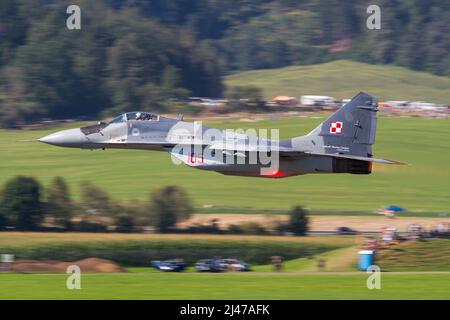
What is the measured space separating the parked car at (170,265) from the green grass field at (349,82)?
188ft

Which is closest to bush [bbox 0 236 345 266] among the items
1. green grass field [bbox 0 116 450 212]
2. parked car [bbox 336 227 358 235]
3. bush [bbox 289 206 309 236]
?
bush [bbox 289 206 309 236]

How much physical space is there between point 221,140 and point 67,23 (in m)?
83.1

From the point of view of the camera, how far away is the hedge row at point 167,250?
48.6m

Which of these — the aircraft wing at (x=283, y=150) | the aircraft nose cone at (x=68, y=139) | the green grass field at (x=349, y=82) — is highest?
the green grass field at (x=349, y=82)

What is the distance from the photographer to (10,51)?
11525 centimetres

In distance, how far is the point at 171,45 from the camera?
115m

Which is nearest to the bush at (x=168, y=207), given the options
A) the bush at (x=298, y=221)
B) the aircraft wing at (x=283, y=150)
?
the bush at (x=298, y=221)

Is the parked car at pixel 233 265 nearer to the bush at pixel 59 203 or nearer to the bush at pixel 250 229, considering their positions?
the bush at pixel 250 229

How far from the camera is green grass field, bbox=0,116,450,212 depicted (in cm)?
Answer: 6469

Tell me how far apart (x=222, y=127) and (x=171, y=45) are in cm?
3717

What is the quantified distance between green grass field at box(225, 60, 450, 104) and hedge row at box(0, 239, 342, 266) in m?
50.0

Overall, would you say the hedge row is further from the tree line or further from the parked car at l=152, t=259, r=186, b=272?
the tree line

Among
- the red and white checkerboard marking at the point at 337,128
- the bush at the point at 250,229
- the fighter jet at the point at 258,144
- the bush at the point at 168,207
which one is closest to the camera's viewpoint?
Result: the fighter jet at the point at 258,144

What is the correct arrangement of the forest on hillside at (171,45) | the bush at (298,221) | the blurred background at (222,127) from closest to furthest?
the blurred background at (222,127) < the bush at (298,221) < the forest on hillside at (171,45)
